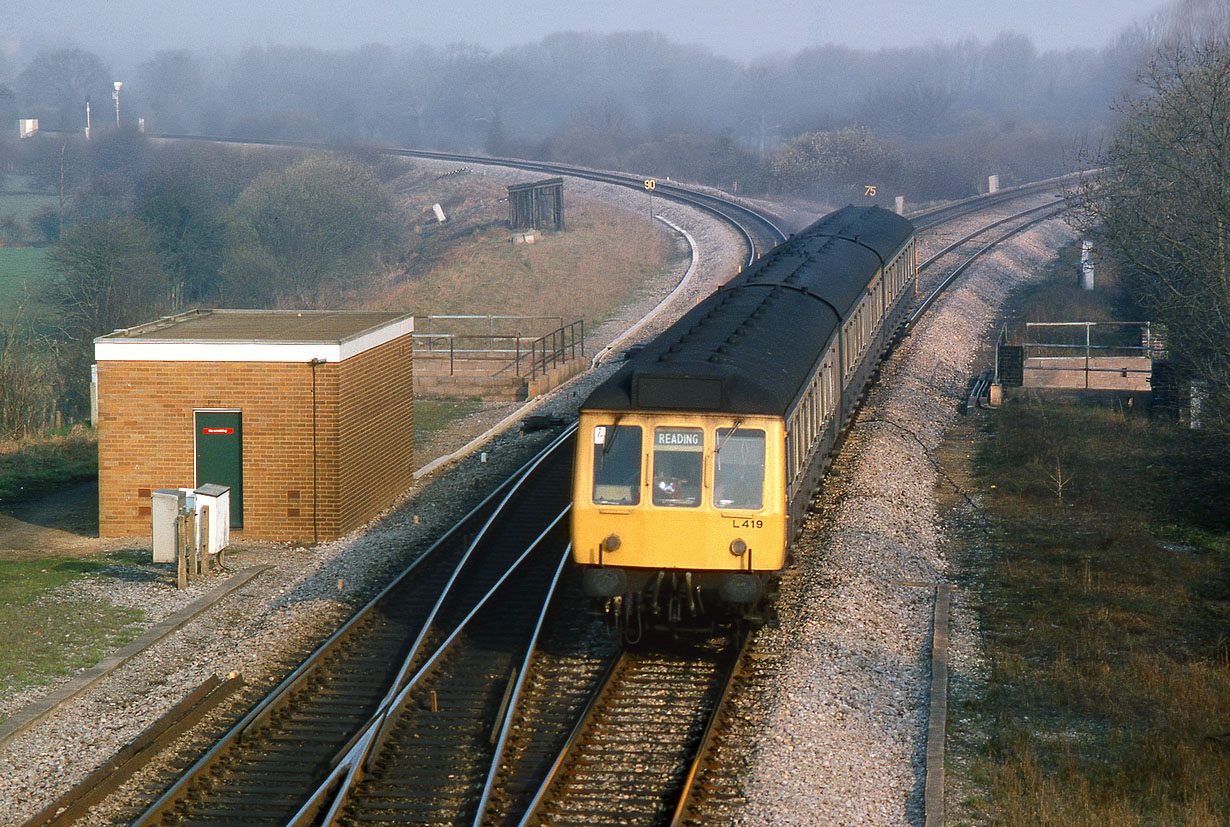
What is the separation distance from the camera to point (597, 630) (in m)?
13.3

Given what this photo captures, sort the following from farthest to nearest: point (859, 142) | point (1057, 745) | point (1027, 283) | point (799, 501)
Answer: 1. point (859, 142)
2. point (1027, 283)
3. point (799, 501)
4. point (1057, 745)

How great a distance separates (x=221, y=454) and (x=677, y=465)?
8.98 m

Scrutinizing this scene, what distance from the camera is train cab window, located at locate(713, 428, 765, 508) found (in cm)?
1147

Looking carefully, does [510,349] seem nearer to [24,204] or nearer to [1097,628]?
[1097,628]

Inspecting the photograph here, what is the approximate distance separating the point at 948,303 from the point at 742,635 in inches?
948

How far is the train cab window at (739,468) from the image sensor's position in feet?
37.6

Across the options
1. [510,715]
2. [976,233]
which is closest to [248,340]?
[510,715]

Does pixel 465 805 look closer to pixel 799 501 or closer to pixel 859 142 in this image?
pixel 799 501

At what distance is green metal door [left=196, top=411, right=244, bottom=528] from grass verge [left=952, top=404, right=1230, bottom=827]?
34.2ft

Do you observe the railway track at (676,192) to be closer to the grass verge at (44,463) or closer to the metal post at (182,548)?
the grass verge at (44,463)

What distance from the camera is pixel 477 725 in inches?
432

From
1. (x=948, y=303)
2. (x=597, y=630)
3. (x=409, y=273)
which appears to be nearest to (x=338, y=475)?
(x=597, y=630)

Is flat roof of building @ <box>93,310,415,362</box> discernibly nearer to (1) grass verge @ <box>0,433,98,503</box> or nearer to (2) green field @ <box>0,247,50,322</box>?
(1) grass verge @ <box>0,433,98,503</box>

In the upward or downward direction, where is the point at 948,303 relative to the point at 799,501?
upward
